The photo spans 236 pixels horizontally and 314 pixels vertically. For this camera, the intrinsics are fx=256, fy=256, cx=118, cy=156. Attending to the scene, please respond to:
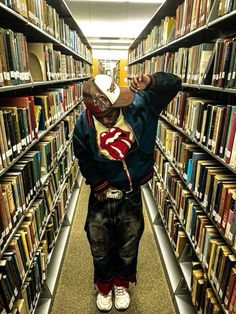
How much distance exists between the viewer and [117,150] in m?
1.43

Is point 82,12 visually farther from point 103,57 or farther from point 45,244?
point 103,57

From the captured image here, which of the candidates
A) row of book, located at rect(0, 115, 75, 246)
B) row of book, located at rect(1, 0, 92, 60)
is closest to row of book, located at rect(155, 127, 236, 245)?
row of book, located at rect(0, 115, 75, 246)

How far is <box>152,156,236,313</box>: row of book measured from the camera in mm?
1242

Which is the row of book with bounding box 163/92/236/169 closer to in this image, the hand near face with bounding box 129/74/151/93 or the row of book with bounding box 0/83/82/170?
the hand near face with bounding box 129/74/151/93

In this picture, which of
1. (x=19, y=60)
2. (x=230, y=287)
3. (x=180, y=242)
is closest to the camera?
(x=230, y=287)

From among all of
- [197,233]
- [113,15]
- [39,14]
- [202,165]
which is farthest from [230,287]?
[113,15]

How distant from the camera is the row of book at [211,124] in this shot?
1.22 meters

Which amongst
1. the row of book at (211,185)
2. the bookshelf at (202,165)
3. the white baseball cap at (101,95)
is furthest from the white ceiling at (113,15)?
the white baseball cap at (101,95)

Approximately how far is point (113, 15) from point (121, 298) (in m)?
5.59

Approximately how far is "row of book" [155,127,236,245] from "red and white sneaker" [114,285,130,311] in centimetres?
84

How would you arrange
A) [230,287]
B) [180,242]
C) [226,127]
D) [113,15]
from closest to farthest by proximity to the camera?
[230,287] → [226,127] → [180,242] → [113,15]

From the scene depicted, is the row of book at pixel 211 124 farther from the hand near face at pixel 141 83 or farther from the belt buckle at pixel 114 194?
the belt buckle at pixel 114 194

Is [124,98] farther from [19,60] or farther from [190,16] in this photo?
[190,16]

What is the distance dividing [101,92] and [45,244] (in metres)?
1.23
